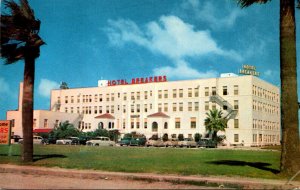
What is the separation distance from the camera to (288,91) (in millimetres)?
17438

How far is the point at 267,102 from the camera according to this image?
9131cm

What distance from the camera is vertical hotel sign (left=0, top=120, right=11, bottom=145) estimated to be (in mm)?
24656

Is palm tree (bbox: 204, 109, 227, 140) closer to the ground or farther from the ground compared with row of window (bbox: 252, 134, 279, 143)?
farther from the ground

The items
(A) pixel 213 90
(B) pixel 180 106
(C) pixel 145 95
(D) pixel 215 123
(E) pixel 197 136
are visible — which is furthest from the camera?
(C) pixel 145 95

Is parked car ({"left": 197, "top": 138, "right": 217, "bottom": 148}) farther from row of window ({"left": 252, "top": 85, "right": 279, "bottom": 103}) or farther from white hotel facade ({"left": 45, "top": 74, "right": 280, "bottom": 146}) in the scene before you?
row of window ({"left": 252, "top": 85, "right": 279, "bottom": 103})

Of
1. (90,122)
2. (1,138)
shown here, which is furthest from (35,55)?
(90,122)

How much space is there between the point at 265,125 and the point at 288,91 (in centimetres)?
7503

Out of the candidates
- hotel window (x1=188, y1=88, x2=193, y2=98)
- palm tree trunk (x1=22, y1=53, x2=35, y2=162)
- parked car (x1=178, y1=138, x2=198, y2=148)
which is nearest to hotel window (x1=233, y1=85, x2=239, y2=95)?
hotel window (x1=188, y1=88, x2=193, y2=98)

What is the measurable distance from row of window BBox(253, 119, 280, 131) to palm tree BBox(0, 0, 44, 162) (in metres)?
66.3

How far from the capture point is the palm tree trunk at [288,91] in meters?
17.0

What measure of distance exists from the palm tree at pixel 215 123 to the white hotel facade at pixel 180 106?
479 cm

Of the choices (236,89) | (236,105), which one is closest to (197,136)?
(236,105)

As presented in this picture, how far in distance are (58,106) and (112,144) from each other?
4829 centimetres

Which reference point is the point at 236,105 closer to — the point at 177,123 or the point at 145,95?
the point at 177,123
